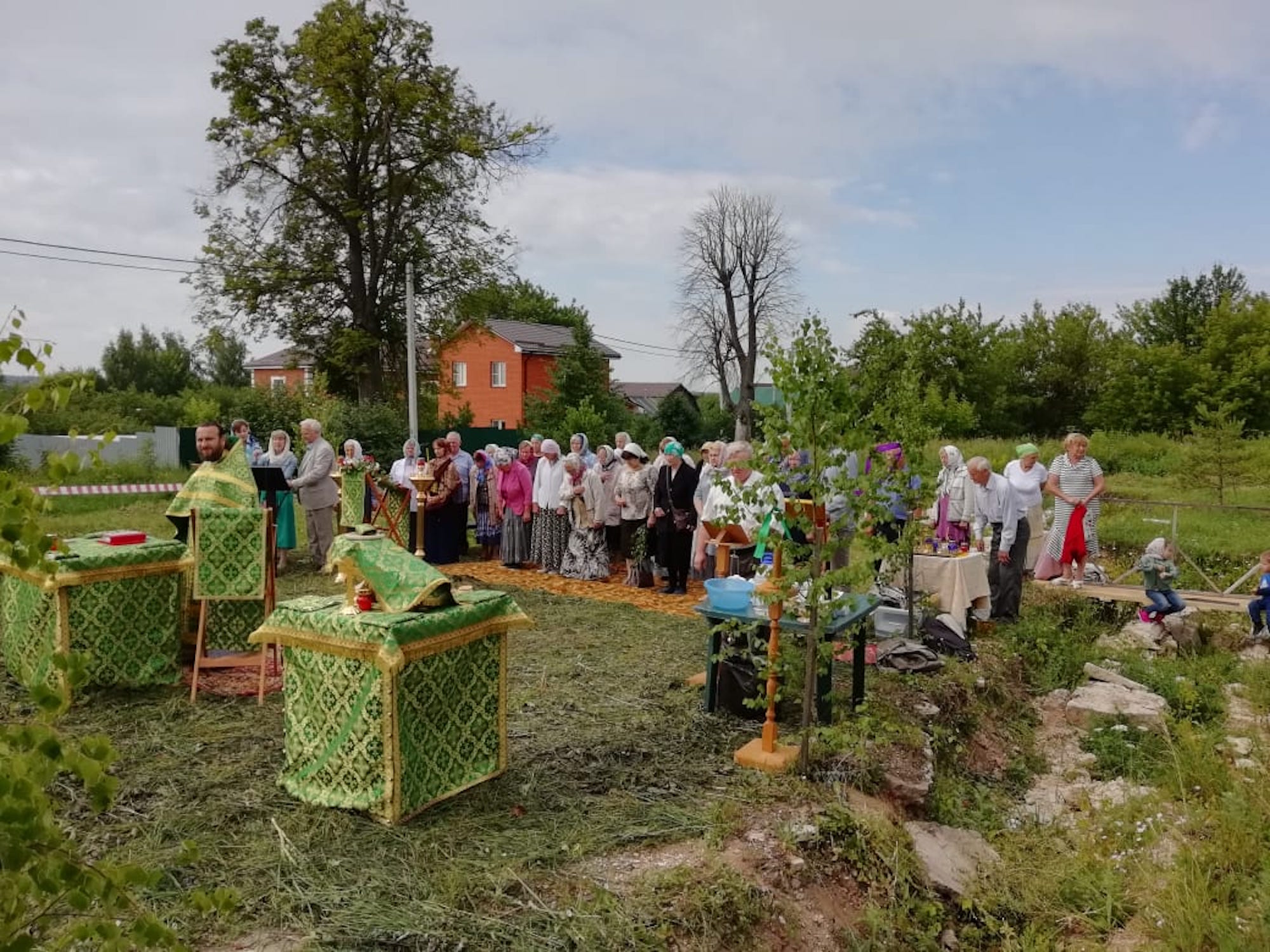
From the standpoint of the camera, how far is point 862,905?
4152mm

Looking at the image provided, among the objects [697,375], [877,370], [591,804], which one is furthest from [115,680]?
[697,375]

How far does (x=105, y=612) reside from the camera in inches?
220

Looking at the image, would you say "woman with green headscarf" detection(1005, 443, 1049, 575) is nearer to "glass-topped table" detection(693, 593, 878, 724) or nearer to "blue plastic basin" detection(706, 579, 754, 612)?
"glass-topped table" detection(693, 593, 878, 724)

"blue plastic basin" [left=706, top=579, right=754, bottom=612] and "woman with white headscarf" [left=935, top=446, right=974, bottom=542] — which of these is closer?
"blue plastic basin" [left=706, top=579, right=754, bottom=612]

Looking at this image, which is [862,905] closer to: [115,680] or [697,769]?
[697,769]

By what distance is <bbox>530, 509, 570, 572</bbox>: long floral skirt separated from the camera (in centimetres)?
1117

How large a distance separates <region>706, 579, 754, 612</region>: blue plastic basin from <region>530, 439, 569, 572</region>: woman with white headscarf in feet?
17.6

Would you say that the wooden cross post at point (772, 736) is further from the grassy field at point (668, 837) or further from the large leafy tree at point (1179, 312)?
the large leafy tree at point (1179, 312)

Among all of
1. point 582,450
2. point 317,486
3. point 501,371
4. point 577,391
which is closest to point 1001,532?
point 582,450

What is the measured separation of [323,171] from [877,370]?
828 inches

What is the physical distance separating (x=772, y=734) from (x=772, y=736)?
15 millimetres

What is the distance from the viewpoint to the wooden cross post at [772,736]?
192 inches

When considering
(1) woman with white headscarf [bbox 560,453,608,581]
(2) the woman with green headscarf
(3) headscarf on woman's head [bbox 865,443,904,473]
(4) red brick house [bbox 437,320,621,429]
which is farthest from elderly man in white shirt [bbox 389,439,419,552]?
(4) red brick house [bbox 437,320,621,429]

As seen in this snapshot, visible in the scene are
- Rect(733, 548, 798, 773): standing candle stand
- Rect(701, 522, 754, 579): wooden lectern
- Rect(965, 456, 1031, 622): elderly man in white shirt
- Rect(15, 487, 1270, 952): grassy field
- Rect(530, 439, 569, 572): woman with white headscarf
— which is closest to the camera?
Rect(15, 487, 1270, 952): grassy field
